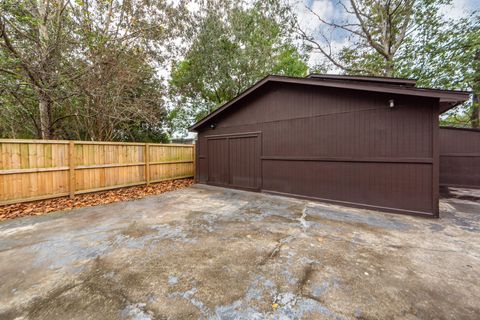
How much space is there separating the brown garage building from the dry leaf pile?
102 inches

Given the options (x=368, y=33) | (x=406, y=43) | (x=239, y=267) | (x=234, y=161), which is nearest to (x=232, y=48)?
(x=368, y=33)

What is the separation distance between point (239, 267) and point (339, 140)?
4132mm

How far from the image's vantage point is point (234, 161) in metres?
6.98

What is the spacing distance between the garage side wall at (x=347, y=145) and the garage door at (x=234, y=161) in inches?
12.1

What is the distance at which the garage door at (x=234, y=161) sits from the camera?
6477 mm

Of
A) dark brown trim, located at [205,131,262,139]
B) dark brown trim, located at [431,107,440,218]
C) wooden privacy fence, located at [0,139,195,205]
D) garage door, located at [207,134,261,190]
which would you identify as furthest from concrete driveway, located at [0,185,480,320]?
dark brown trim, located at [205,131,262,139]

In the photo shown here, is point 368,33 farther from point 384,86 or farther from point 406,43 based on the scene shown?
point 384,86

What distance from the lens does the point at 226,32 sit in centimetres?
1080

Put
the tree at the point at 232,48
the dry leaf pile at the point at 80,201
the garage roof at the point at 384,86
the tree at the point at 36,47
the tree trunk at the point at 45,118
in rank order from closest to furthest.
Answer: the garage roof at the point at 384,86 → the dry leaf pile at the point at 80,201 → the tree at the point at 36,47 → the tree trunk at the point at 45,118 → the tree at the point at 232,48

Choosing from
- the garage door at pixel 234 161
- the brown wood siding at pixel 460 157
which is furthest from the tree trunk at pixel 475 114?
the garage door at pixel 234 161

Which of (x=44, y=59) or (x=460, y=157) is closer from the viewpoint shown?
(x=44, y=59)

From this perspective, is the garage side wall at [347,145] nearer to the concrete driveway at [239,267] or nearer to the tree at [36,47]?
the concrete driveway at [239,267]

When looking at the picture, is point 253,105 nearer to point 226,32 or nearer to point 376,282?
point 376,282

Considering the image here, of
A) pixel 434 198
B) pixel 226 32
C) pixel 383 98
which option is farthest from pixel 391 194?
pixel 226 32
